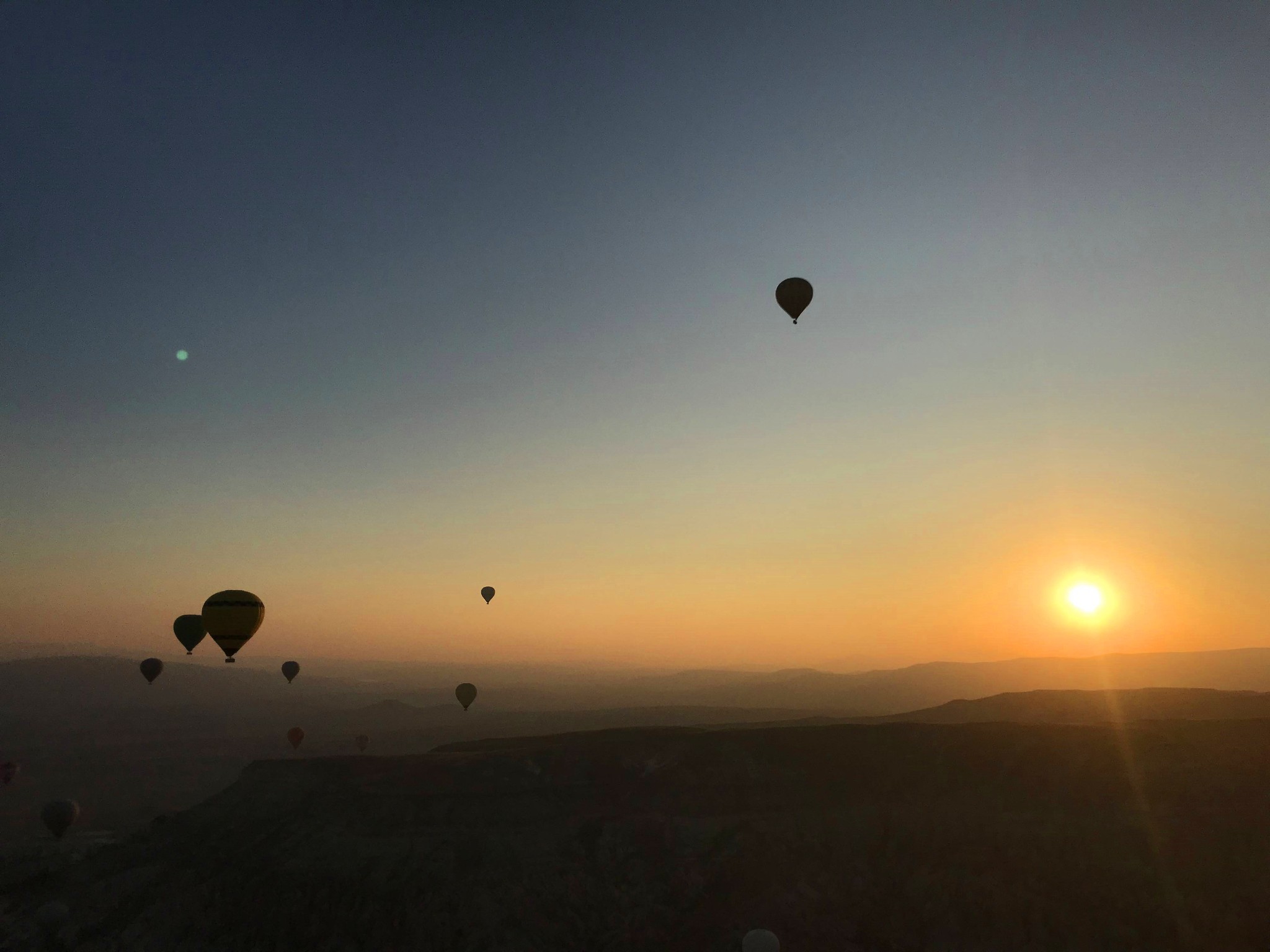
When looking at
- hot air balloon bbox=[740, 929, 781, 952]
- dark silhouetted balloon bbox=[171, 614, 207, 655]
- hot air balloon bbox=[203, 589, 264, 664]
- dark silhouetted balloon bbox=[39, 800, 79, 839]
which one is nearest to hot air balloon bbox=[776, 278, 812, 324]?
hot air balloon bbox=[740, 929, 781, 952]

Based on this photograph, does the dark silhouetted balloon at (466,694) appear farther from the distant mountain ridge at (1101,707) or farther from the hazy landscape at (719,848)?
the distant mountain ridge at (1101,707)

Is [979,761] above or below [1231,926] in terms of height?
above

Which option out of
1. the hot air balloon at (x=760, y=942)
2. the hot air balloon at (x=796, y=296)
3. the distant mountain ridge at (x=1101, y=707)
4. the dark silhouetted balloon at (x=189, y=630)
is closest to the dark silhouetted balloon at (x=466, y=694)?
the dark silhouetted balloon at (x=189, y=630)

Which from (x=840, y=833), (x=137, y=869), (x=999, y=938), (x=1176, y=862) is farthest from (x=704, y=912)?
(x=137, y=869)

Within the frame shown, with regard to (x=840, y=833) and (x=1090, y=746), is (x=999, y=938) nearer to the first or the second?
(x=840, y=833)

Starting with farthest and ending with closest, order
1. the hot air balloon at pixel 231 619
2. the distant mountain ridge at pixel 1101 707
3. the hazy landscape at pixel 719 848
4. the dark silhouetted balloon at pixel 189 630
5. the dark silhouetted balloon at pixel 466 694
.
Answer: the distant mountain ridge at pixel 1101 707, the dark silhouetted balloon at pixel 466 694, the dark silhouetted balloon at pixel 189 630, the hot air balloon at pixel 231 619, the hazy landscape at pixel 719 848

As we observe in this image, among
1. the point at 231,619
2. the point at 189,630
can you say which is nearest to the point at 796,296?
the point at 231,619

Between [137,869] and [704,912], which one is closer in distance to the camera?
[704,912]
